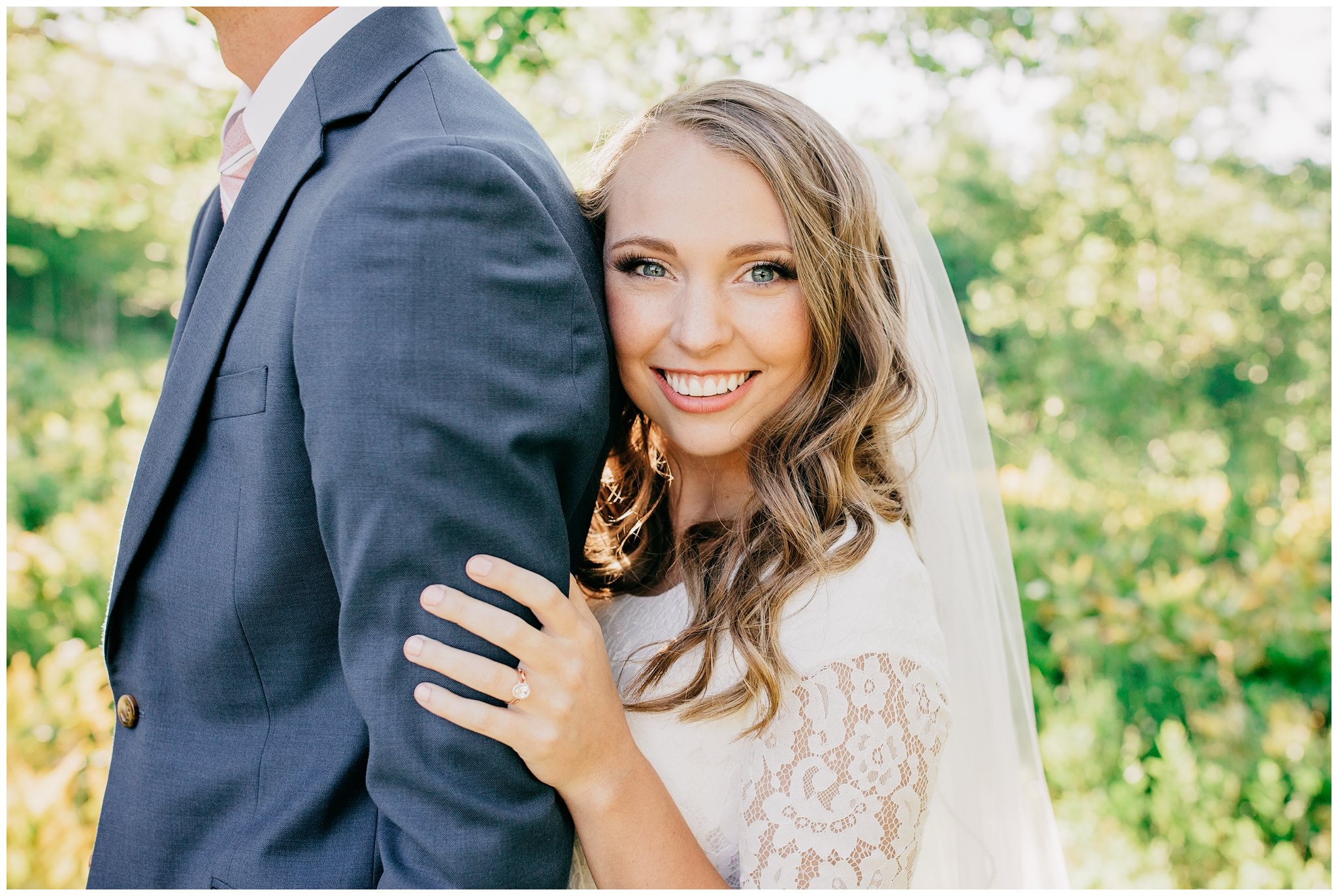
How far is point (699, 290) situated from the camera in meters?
1.86

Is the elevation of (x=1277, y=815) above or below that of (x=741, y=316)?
below

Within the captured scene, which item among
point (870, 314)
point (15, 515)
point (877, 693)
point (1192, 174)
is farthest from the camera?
point (1192, 174)

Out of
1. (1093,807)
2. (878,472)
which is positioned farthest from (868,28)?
(1093,807)

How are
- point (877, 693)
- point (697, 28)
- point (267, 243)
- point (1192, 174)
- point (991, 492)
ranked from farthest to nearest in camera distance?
point (1192, 174) → point (697, 28) → point (991, 492) → point (877, 693) → point (267, 243)

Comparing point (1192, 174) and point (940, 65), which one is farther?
point (1192, 174)

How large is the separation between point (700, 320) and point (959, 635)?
3.53 ft

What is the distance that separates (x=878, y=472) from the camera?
7.10ft

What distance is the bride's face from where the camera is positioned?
1.84 metres

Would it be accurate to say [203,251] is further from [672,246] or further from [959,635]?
[959,635]

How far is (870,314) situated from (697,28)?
9.21ft

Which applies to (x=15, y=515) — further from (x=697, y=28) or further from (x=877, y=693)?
(x=877, y=693)

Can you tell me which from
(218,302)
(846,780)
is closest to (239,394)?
(218,302)

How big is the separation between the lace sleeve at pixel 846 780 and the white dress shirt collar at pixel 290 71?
4.57ft

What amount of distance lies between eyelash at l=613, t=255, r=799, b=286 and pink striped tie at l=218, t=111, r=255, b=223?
719 millimetres
